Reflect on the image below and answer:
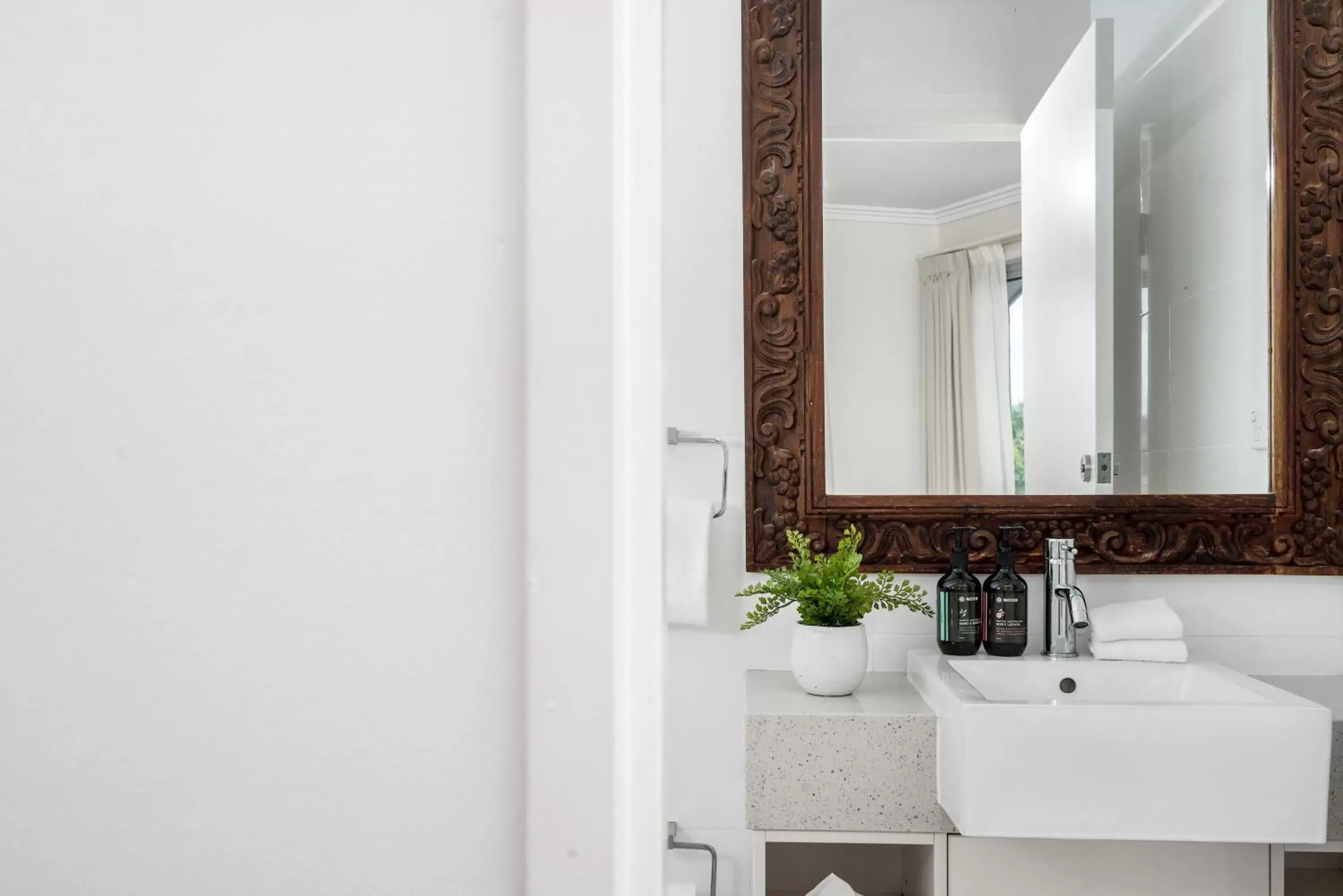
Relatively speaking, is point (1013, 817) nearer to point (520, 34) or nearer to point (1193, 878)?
point (1193, 878)

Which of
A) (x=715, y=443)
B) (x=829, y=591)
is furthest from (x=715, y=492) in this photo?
(x=829, y=591)

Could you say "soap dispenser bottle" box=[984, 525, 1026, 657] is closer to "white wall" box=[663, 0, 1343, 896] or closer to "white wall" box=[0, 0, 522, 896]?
"white wall" box=[663, 0, 1343, 896]

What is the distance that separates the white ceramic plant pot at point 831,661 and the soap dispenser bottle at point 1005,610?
23cm

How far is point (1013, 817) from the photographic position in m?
1.01

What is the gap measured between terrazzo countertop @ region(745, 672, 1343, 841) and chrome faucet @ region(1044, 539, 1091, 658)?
0.33 m

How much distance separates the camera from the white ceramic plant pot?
123 centimetres

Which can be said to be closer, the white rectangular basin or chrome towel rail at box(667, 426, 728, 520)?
the white rectangular basin

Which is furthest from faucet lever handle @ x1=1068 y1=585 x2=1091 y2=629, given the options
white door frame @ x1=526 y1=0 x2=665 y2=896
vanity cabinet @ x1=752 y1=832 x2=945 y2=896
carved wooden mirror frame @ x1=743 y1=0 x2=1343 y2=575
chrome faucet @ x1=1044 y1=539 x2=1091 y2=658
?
white door frame @ x1=526 y1=0 x2=665 y2=896

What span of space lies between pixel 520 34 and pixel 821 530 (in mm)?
1242

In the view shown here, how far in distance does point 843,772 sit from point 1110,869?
1.21 feet

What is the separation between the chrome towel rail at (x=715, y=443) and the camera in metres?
1.47

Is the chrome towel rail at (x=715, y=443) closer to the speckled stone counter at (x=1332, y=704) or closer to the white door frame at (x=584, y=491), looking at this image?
the speckled stone counter at (x=1332, y=704)

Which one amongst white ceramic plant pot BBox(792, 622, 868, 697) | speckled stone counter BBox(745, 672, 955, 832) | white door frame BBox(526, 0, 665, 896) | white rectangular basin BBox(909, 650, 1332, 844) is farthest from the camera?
white ceramic plant pot BBox(792, 622, 868, 697)

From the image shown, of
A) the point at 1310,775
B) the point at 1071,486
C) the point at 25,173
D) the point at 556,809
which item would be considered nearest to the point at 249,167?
the point at 25,173
